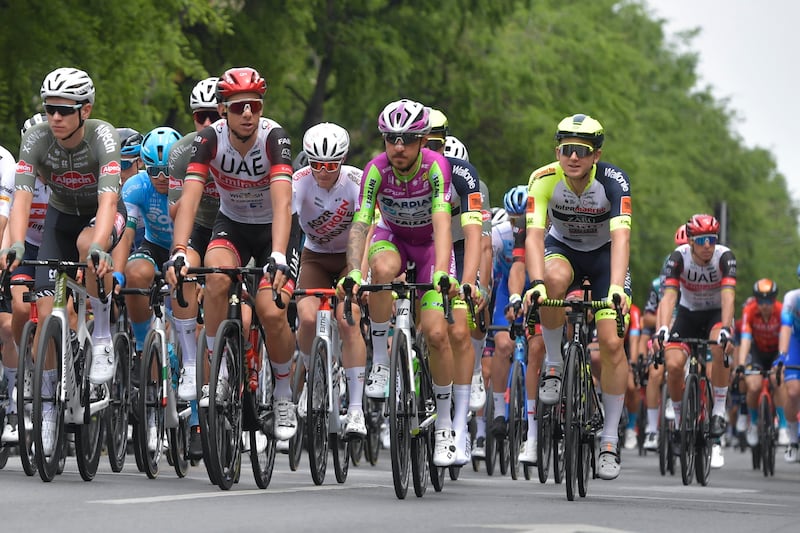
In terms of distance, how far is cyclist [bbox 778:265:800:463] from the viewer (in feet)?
60.3

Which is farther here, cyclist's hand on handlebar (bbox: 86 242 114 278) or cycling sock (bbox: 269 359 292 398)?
cycling sock (bbox: 269 359 292 398)

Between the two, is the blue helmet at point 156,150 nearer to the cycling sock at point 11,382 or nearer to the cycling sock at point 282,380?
the cycling sock at point 11,382

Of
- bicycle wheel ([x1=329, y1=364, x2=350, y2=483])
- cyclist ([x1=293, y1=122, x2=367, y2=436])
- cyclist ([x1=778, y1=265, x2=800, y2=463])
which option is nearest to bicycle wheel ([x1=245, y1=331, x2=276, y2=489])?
bicycle wheel ([x1=329, y1=364, x2=350, y2=483])

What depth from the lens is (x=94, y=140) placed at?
36.9ft

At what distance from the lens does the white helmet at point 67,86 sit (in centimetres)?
1095

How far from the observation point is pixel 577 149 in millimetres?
11547

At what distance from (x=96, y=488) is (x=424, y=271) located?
8.57ft

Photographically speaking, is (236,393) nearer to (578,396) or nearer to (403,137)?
(403,137)

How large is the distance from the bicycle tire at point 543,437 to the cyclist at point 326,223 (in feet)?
4.13

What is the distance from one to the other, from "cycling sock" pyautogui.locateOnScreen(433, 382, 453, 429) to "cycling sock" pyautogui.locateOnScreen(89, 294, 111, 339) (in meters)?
2.10

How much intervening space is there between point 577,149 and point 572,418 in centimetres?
188

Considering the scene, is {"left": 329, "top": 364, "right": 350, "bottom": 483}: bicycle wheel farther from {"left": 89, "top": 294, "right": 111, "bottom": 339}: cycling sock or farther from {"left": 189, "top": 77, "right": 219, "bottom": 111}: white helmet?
{"left": 189, "top": 77, "right": 219, "bottom": 111}: white helmet

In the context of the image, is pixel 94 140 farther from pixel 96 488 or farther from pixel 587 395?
pixel 587 395

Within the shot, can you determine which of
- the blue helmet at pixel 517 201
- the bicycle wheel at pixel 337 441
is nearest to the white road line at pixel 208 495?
the bicycle wheel at pixel 337 441
